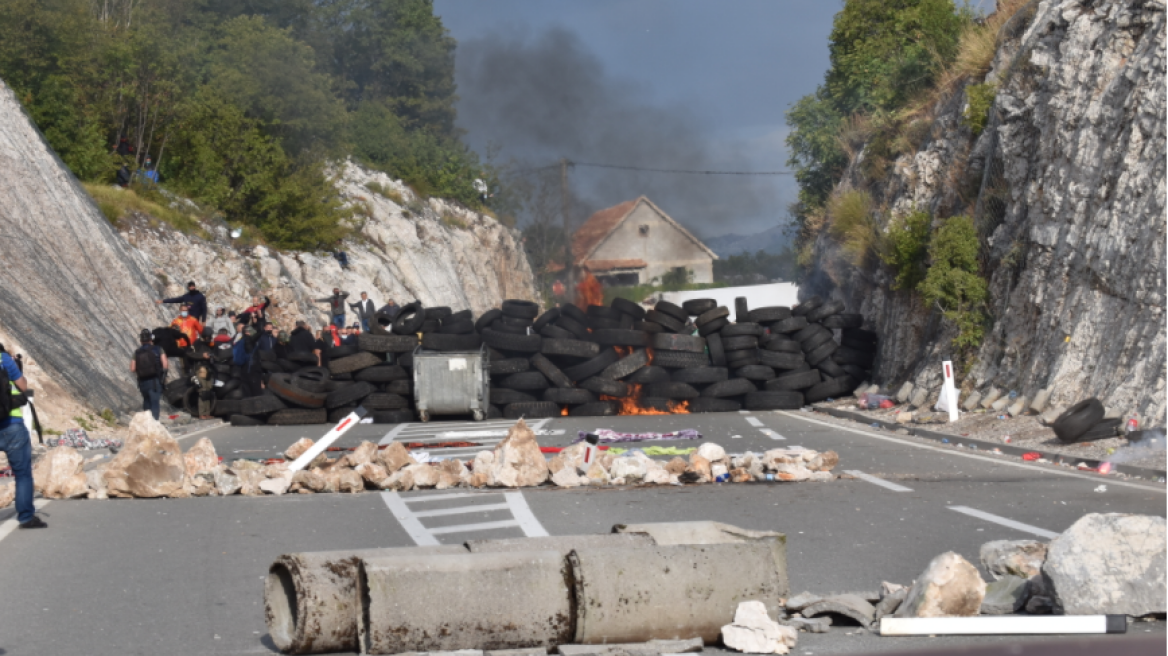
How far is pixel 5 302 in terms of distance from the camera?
2264 cm

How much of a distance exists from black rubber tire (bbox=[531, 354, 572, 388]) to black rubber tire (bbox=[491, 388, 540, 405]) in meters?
0.51

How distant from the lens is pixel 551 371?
890 inches

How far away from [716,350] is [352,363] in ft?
24.2

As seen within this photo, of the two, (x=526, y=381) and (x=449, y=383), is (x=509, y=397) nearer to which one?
(x=526, y=381)

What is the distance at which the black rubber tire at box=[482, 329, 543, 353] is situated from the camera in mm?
22734

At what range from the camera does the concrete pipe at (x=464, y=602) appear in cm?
551

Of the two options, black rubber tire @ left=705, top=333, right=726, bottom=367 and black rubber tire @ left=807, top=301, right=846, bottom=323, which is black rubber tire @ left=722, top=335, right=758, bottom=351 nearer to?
black rubber tire @ left=705, top=333, right=726, bottom=367

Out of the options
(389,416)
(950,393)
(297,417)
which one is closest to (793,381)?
(950,393)

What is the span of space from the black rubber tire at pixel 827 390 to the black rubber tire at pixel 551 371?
5.02 m

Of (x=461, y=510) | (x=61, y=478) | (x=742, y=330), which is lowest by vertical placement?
(x=461, y=510)

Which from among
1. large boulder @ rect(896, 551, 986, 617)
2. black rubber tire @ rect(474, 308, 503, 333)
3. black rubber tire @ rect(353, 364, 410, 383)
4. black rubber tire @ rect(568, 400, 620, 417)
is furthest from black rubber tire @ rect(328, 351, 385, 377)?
large boulder @ rect(896, 551, 986, 617)

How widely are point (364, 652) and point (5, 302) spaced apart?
66.0ft

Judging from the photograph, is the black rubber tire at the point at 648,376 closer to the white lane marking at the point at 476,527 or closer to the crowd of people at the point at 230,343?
the crowd of people at the point at 230,343

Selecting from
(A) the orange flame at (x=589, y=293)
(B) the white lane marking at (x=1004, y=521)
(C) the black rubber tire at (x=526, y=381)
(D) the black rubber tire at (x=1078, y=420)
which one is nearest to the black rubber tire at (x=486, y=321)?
(C) the black rubber tire at (x=526, y=381)
